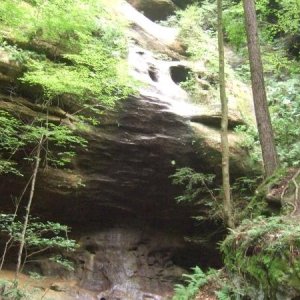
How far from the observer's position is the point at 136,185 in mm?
12539

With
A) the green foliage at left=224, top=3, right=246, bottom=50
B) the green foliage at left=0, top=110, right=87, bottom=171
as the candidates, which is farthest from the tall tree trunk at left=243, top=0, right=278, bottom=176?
the green foliage at left=0, top=110, right=87, bottom=171

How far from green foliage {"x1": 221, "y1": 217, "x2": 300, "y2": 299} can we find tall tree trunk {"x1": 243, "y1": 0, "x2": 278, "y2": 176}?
313 cm

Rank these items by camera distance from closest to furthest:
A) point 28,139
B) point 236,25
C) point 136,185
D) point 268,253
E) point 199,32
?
point 268,253 < point 28,139 < point 136,185 < point 236,25 < point 199,32

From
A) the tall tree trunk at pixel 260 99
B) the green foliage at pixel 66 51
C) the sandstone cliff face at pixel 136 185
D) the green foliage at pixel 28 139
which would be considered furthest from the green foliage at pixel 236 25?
the green foliage at pixel 28 139

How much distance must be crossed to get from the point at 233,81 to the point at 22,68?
758 centimetres

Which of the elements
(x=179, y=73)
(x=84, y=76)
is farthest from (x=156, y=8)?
(x=84, y=76)

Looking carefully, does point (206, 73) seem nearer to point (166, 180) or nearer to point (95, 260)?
point (166, 180)

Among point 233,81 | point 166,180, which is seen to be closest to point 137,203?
point 166,180

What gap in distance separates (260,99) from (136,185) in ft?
15.4

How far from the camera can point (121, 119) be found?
37.1ft

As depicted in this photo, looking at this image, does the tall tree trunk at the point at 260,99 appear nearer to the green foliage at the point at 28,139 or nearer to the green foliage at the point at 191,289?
the green foliage at the point at 191,289

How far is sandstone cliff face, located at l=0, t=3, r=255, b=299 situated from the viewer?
1134cm

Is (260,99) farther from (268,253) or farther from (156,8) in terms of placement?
(156,8)

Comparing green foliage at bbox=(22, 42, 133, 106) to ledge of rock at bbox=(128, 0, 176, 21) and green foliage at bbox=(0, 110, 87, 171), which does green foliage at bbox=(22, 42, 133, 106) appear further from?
ledge of rock at bbox=(128, 0, 176, 21)
